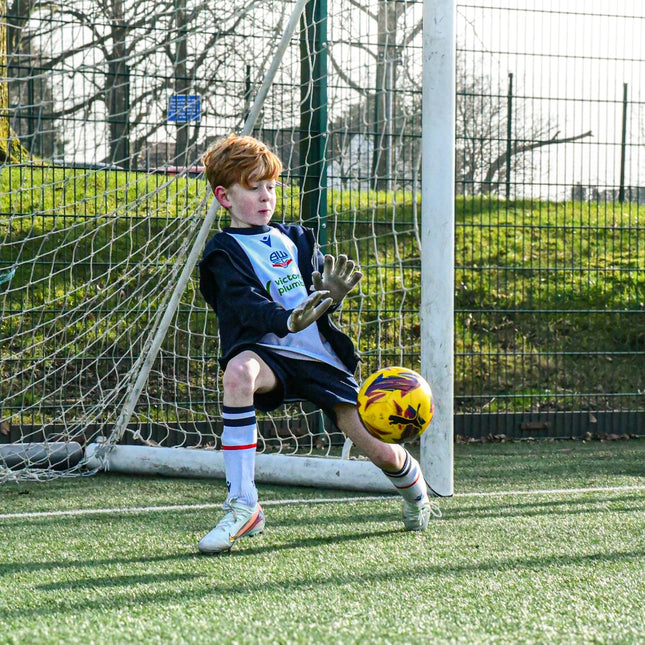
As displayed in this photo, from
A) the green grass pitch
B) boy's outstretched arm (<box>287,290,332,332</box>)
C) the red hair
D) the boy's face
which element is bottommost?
the green grass pitch

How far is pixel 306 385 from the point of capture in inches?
137

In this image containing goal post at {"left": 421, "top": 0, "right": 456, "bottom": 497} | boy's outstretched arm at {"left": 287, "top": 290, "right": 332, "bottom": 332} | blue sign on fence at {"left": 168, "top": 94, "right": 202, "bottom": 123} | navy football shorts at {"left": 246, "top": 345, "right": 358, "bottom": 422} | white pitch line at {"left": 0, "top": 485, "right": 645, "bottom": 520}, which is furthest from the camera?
blue sign on fence at {"left": 168, "top": 94, "right": 202, "bottom": 123}

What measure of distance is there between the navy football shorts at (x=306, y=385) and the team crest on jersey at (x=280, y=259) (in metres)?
0.35

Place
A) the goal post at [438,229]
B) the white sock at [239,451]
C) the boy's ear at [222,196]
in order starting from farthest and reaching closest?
the goal post at [438,229] < the boy's ear at [222,196] < the white sock at [239,451]

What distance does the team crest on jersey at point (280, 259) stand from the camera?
3531 mm

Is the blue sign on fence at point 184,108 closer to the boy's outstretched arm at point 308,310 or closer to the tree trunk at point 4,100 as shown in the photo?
the tree trunk at point 4,100

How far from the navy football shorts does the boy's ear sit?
24.2 inches

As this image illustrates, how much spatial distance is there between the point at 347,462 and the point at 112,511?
1096 mm

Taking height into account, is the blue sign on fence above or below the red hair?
above

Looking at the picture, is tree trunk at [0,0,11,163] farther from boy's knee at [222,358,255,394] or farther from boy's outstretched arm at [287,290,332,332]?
boy's outstretched arm at [287,290,332,332]

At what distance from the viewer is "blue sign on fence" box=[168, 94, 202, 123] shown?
534 centimetres

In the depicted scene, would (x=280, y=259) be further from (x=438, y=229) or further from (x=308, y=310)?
(x=438, y=229)

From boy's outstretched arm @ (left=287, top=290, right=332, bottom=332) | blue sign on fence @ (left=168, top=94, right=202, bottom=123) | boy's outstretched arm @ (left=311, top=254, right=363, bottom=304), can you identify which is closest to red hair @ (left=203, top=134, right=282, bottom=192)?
boy's outstretched arm @ (left=311, top=254, right=363, bottom=304)

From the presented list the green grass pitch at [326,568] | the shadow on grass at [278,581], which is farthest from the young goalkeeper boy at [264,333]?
the shadow on grass at [278,581]
